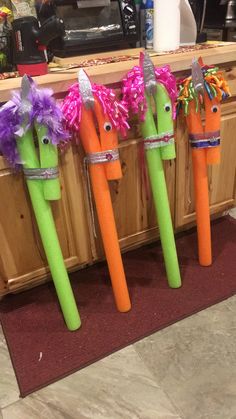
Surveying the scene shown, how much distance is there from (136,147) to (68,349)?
0.83m

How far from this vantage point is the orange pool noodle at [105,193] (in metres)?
1.17

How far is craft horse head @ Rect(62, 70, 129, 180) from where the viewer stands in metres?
1.13

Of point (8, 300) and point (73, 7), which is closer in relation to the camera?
point (73, 7)

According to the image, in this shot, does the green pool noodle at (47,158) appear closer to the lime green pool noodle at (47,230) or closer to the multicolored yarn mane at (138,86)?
the lime green pool noodle at (47,230)

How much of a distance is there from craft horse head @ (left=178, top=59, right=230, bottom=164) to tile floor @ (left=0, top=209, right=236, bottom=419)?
28.9 inches

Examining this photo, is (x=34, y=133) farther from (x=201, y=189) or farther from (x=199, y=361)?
(x=199, y=361)

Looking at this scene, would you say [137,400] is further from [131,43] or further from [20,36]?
[131,43]

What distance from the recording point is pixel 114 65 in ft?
4.32

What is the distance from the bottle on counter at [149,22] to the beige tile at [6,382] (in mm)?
1462

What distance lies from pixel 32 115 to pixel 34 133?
0.10 meters

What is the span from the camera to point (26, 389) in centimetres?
117

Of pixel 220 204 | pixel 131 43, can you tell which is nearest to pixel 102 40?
pixel 131 43

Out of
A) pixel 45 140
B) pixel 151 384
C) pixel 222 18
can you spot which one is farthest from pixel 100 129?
pixel 222 18

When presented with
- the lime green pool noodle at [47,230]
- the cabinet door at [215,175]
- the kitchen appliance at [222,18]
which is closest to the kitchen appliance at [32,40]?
the lime green pool noodle at [47,230]
